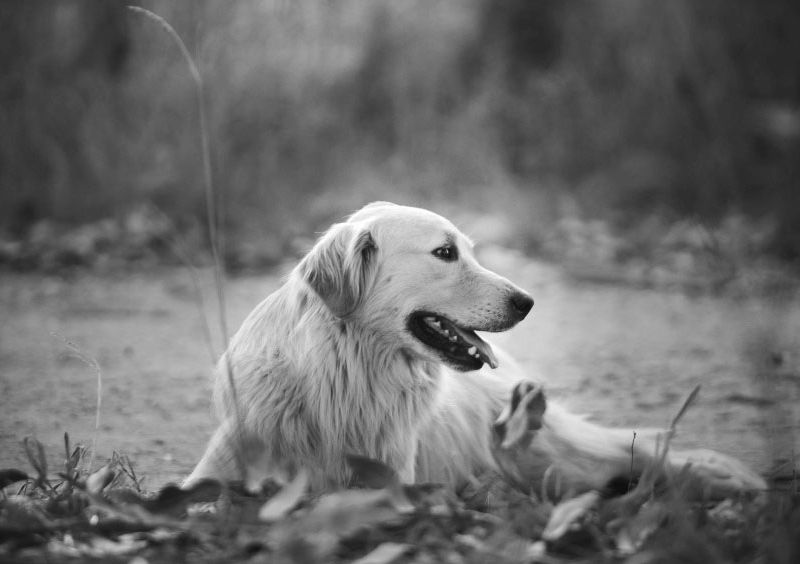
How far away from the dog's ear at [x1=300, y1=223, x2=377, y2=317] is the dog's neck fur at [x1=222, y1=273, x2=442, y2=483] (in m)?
0.07

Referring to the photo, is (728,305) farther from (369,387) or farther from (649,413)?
(369,387)

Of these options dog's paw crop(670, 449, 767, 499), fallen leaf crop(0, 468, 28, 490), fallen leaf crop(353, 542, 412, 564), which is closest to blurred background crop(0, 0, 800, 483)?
dog's paw crop(670, 449, 767, 499)

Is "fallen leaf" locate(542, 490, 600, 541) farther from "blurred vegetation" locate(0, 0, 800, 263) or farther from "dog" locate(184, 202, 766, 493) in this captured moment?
"blurred vegetation" locate(0, 0, 800, 263)

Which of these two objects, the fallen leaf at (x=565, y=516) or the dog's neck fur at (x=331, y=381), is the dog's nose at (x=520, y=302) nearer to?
the dog's neck fur at (x=331, y=381)

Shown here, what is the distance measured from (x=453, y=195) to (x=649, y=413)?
23.7ft

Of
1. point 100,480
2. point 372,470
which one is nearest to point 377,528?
point 372,470

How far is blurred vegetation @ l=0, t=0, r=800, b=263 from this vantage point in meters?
9.46

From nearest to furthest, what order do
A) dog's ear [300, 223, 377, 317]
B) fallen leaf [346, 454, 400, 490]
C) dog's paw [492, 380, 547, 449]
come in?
fallen leaf [346, 454, 400, 490], dog's paw [492, 380, 547, 449], dog's ear [300, 223, 377, 317]

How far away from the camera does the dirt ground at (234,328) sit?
12.7ft

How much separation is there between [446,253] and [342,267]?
42cm

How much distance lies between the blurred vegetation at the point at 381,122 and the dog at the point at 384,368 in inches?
223

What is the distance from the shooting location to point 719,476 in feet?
10.1

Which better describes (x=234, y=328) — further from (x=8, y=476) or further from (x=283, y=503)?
(x=283, y=503)

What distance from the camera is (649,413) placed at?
14.6 feet
